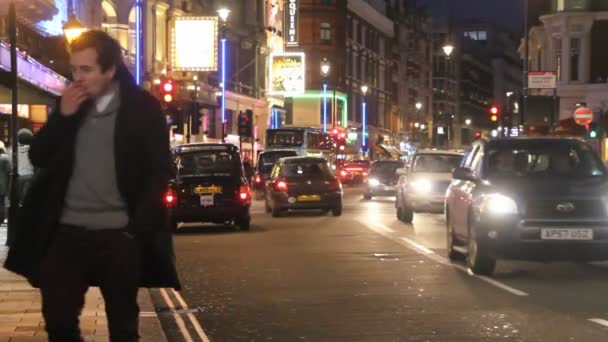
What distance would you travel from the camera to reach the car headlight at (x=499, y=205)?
1399 cm

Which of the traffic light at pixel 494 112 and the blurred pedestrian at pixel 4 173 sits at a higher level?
the traffic light at pixel 494 112

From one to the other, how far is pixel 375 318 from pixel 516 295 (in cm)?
224

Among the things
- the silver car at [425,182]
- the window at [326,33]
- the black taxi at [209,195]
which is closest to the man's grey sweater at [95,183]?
the black taxi at [209,195]

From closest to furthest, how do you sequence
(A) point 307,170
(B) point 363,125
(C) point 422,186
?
1. (C) point 422,186
2. (A) point 307,170
3. (B) point 363,125

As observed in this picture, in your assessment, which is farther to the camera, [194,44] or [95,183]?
[194,44]

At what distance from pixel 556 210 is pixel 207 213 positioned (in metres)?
10.6

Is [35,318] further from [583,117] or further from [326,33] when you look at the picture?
[326,33]

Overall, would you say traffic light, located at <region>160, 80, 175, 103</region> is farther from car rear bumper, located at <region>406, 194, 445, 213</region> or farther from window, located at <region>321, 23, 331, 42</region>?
window, located at <region>321, 23, 331, 42</region>

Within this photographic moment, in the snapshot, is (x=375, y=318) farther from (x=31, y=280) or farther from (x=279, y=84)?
(x=279, y=84)

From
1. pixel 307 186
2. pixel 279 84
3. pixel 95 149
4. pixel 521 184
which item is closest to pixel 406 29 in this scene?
pixel 279 84

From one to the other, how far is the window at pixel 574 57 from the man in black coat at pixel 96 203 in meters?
60.9

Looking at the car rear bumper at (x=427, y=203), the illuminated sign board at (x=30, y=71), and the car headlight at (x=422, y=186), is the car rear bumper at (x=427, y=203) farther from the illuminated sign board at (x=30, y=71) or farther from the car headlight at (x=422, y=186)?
the illuminated sign board at (x=30, y=71)

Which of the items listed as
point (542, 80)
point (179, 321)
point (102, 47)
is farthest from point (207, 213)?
point (542, 80)

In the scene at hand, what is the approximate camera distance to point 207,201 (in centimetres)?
2327
